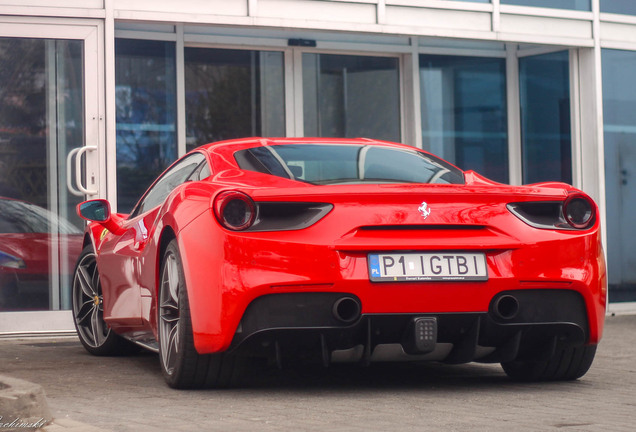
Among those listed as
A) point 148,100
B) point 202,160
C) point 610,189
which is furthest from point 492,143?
point 202,160

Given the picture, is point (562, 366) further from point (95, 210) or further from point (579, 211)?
point (95, 210)

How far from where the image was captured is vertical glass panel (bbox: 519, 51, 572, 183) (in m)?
11.6

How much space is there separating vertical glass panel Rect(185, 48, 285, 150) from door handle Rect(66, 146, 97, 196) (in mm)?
2388

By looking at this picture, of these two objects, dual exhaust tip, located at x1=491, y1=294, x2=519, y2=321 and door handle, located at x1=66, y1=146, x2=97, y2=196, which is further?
door handle, located at x1=66, y1=146, x2=97, y2=196

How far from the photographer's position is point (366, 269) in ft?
14.8

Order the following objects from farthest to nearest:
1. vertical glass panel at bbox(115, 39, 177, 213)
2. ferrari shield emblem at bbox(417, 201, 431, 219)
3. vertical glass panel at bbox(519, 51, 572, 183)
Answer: vertical glass panel at bbox(519, 51, 572, 183) < vertical glass panel at bbox(115, 39, 177, 213) < ferrari shield emblem at bbox(417, 201, 431, 219)

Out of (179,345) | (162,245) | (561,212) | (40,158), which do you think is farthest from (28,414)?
(40,158)

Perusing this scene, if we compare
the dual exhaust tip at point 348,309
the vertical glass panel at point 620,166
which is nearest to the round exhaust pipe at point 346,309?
the dual exhaust tip at point 348,309

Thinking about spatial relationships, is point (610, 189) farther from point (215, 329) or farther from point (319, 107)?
point (215, 329)

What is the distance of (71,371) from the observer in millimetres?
6000

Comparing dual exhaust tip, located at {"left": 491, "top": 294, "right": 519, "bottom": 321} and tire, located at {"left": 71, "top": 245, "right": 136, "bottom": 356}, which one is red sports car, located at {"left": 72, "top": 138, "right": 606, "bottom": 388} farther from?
tire, located at {"left": 71, "top": 245, "right": 136, "bottom": 356}

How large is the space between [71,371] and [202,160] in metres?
1.43

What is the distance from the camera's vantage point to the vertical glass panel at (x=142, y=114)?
10.8m

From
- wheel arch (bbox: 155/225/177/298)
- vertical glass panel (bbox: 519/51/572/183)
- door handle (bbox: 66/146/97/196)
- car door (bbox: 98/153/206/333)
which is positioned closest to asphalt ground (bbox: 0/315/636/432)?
car door (bbox: 98/153/206/333)
